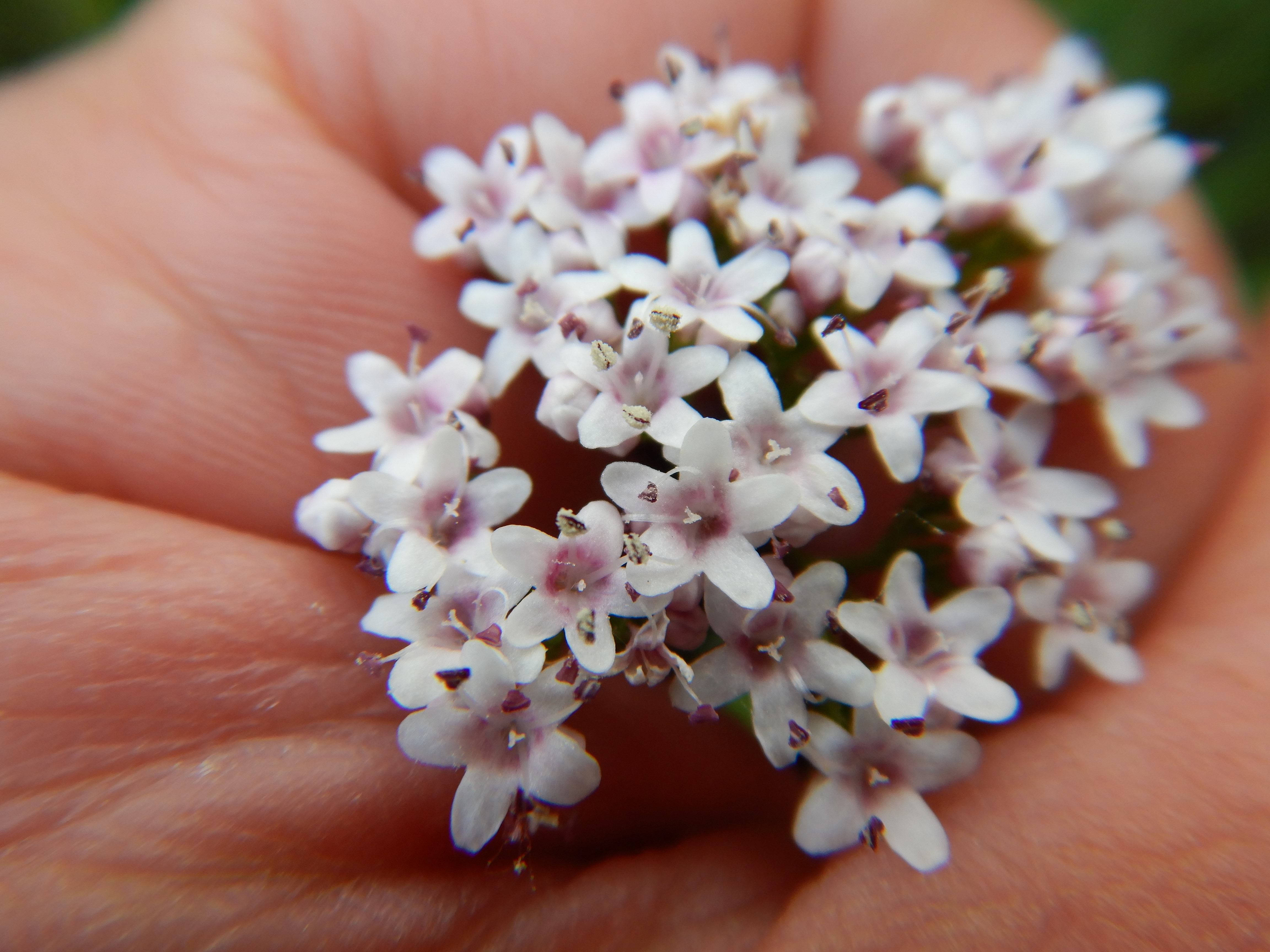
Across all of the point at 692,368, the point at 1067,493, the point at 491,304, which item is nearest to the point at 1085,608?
the point at 1067,493

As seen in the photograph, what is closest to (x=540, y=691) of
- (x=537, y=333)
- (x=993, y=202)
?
(x=537, y=333)

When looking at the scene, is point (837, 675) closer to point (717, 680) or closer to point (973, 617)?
point (717, 680)

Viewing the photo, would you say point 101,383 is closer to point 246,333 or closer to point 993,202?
point 246,333

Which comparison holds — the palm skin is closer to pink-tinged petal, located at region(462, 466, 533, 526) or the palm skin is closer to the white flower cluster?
the white flower cluster

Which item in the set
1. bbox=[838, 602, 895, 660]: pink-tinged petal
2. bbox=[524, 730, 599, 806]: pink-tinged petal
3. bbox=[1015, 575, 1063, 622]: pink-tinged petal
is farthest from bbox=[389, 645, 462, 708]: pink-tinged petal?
bbox=[1015, 575, 1063, 622]: pink-tinged petal

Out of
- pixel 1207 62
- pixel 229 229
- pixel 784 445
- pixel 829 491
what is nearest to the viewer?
pixel 829 491

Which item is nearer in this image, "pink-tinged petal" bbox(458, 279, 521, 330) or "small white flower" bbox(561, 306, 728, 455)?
"small white flower" bbox(561, 306, 728, 455)

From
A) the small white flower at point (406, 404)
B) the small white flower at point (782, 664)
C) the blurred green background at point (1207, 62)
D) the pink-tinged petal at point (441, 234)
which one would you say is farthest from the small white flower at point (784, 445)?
the blurred green background at point (1207, 62)

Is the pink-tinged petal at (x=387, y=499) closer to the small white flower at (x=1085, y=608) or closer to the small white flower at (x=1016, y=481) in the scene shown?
the small white flower at (x=1016, y=481)
